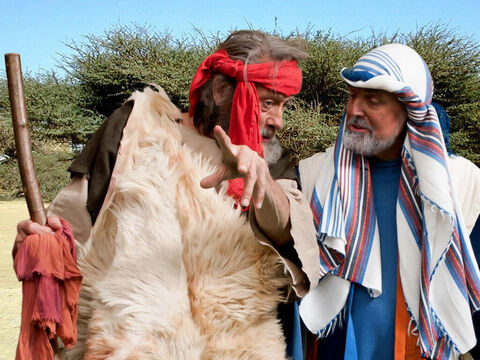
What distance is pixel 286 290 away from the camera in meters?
1.94

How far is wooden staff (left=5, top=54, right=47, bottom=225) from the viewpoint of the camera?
1.80 m

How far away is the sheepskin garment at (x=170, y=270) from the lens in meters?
1.73

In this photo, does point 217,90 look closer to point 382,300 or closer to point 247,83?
point 247,83

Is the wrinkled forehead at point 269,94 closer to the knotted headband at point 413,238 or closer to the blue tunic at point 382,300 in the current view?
the knotted headband at point 413,238

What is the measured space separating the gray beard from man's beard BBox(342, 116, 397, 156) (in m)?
0.38

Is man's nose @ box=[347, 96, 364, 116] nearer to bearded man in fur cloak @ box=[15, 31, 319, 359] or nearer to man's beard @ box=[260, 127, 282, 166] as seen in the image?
man's beard @ box=[260, 127, 282, 166]

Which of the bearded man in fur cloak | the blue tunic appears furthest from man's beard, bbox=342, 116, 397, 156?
the bearded man in fur cloak

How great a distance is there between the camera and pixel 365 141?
8.08 ft

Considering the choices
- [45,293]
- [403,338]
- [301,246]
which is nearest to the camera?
[45,293]

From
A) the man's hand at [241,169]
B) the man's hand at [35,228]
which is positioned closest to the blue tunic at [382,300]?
the man's hand at [241,169]

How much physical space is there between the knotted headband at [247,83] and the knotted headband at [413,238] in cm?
44

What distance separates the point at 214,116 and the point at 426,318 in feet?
4.21

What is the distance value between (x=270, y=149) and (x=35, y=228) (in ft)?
3.52

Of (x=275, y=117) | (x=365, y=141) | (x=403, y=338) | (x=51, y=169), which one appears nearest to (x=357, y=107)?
(x=365, y=141)
